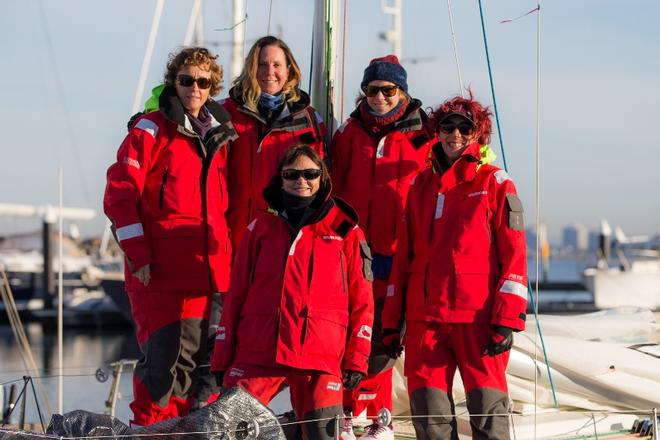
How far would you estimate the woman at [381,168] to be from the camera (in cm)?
500

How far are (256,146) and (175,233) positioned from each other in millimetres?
582

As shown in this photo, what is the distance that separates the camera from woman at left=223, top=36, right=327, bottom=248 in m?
4.99

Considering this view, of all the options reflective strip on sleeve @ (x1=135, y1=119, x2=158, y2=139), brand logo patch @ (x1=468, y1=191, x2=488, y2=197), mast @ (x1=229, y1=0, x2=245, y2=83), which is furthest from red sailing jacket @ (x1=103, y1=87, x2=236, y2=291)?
mast @ (x1=229, y1=0, x2=245, y2=83)

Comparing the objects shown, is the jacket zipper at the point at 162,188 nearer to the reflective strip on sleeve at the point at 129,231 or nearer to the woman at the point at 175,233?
the woman at the point at 175,233

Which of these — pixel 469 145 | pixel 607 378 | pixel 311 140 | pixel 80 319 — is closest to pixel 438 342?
pixel 469 145

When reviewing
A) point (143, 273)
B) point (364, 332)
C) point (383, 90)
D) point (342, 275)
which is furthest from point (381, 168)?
point (143, 273)

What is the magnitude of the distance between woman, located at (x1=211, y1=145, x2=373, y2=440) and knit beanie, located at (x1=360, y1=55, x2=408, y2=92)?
0.88 metres

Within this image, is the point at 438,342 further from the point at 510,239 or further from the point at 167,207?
the point at 167,207

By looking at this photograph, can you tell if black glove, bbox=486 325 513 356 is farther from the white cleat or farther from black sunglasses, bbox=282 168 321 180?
black sunglasses, bbox=282 168 321 180

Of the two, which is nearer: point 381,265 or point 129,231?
point 129,231

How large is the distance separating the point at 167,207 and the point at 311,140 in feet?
2.44

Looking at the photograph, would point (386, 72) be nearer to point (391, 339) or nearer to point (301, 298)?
point (391, 339)

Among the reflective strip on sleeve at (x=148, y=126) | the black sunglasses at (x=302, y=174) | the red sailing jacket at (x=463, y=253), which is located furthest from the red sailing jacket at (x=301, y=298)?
the reflective strip on sleeve at (x=148, y=126)

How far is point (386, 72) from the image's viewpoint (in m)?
4.94
